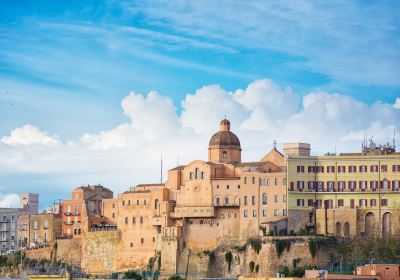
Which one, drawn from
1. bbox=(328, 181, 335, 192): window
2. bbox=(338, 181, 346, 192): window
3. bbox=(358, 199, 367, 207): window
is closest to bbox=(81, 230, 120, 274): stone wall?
bbox=(328, 181, 335, 192): window

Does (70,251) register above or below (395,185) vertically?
below

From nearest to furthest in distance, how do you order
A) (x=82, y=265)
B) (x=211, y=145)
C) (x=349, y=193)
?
(x=349, y=193), (x=211, y=145), (x=82, y=265)

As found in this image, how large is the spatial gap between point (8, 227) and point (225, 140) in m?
45.8

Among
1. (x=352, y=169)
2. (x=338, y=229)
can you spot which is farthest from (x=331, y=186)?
(x=338, y=229)

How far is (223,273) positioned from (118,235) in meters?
15.5

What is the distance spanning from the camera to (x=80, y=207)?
12888 cm

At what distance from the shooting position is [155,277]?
111 meters

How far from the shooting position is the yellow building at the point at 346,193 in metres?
103

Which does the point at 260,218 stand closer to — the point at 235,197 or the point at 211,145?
the point at 235,197

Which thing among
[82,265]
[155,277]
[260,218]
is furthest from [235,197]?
[82,265]

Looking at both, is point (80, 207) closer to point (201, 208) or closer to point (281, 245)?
point (201, 208)

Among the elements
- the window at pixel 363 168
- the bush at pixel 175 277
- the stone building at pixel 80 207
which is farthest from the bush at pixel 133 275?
the window at pixel 363 168

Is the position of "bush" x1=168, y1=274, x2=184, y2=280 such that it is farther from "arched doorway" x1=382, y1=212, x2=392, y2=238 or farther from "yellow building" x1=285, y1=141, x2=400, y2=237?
"arched doorway" x1=382, y1=212, x2=392, y2=238

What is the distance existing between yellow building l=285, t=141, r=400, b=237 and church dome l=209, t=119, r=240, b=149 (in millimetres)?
9546
